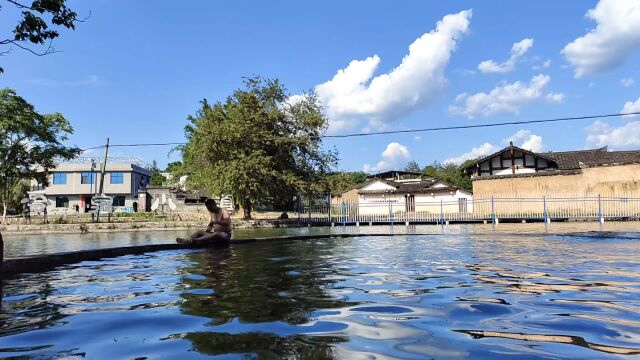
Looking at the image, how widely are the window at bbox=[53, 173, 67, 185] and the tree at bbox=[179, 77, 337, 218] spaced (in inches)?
1102

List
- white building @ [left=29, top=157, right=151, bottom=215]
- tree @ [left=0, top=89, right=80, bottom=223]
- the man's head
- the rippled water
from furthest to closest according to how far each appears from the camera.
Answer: white building @ [left=29, top=157, right=151, bottom=215]
tree @ [left=0, top=89, right=80, bottom=223]
the man's head
the rippled water


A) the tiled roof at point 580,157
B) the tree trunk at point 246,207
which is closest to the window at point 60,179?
the tree trunk at point 246,207

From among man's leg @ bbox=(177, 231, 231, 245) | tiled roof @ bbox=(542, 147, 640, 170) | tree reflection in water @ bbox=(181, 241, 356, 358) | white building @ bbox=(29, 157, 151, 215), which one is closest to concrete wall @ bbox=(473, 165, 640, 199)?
tiled roof @ bbox=(542, 147, 640, 170)

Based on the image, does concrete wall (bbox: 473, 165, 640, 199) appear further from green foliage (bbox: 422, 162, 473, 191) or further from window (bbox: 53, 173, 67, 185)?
window (bbox: 53, 173, 67, 185)

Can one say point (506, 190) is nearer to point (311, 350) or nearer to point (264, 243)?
point (264, 243)

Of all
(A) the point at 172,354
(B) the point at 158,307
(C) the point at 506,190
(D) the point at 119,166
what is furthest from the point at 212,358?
(D) the point at 119,166

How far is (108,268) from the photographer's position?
29.0 feet

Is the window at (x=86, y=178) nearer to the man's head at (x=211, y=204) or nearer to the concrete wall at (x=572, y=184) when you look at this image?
the concrete wall at (x=572, y=184)

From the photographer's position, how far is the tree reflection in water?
3.44 metres

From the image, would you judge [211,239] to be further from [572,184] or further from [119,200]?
[119,200]

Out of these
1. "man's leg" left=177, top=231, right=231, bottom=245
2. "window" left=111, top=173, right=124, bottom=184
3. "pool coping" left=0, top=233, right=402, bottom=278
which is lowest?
"pool coping" left=0, top=233, right=402, bottom=278

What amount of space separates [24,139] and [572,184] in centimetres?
3959

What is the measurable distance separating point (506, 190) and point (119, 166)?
153ft

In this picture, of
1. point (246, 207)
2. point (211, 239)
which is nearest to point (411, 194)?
point (246, 207)
